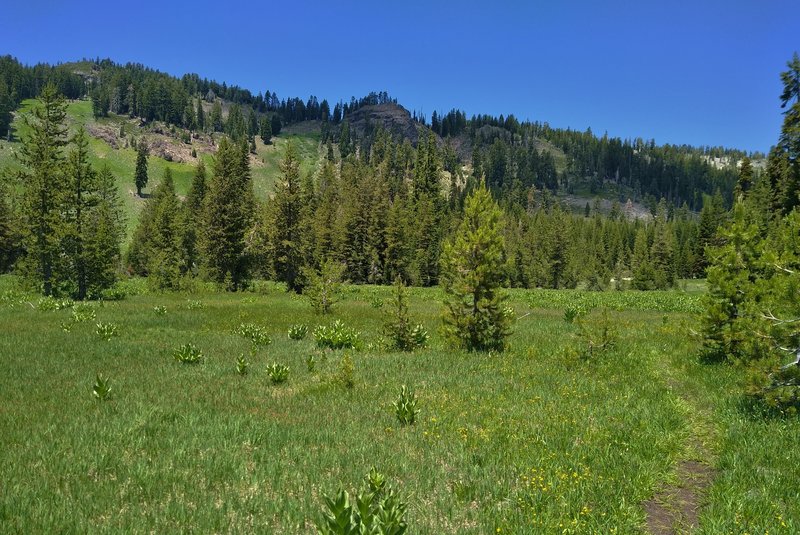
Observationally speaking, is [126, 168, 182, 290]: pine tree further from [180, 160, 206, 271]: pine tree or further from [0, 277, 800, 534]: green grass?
[0, 277, 800, 534]: green grass

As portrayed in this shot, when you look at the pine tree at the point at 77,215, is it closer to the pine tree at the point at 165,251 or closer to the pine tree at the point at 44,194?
the pine tree at the point at 44,194

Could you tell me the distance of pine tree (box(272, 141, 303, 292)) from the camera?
46969 millimetres

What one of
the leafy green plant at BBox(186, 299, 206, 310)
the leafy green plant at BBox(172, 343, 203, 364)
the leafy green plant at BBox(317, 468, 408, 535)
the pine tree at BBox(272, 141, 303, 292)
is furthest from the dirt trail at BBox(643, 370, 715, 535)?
the pine tree at BBox(272, 141, 303, 292)

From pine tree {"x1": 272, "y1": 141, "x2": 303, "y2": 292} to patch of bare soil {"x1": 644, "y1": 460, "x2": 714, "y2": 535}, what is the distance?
42091 millimetres

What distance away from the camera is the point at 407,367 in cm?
1421

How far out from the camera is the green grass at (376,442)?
5.37 metres

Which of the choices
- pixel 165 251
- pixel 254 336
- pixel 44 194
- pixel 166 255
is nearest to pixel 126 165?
pixel 165 251

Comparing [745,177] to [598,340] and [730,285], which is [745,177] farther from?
[598,340]

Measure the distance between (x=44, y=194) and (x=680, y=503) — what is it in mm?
40948

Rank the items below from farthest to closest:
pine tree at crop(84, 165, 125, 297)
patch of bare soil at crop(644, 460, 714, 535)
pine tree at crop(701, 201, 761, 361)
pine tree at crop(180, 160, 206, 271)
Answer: pine tree at crop(180, 160, 206, 271) → pine tree at crop(84, 165, 125, 297) → pine tree at crop(701, 201, 761, 361) → patch of bare soil at crop(644, 460, 714, 535)

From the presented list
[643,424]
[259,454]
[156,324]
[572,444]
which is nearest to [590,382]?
[643,424]

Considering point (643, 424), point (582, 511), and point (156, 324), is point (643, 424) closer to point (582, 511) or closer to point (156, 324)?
point (582, 511)

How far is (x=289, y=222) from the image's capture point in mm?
48031

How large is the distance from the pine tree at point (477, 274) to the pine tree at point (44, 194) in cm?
2941
